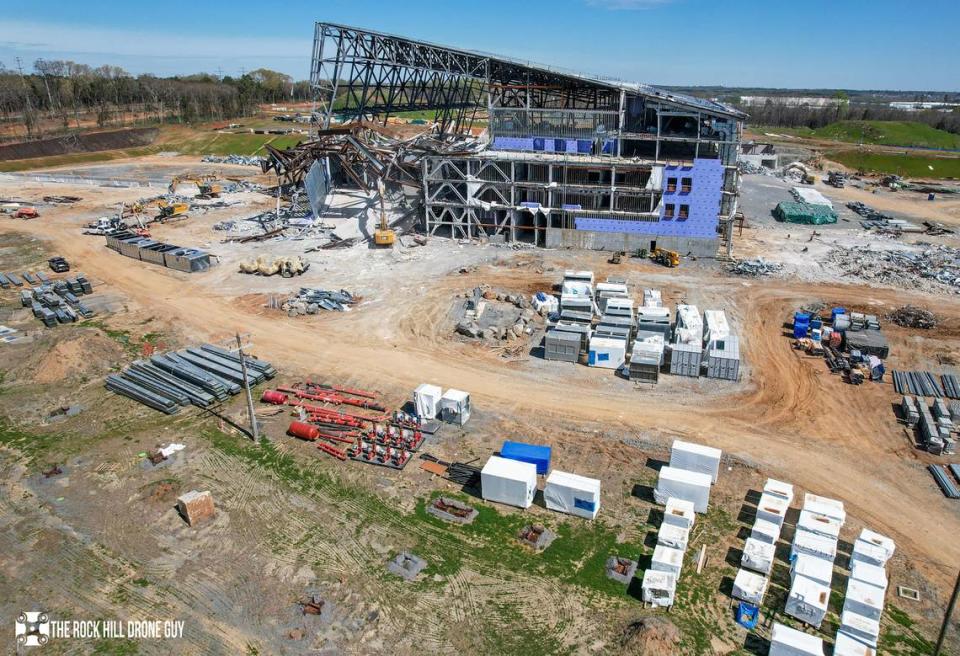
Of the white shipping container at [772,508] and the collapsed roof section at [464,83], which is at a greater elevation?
the collapsed roof section at [464,83]

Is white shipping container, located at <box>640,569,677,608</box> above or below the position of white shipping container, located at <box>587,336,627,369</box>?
below

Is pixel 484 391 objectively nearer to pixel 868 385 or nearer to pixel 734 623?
pixel 734 623

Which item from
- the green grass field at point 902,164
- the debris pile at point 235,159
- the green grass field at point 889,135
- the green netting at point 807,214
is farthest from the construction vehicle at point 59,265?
the green grass field at point 889,135

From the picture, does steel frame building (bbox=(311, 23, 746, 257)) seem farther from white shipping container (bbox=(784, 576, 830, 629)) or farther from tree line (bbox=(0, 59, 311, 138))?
tree line (bbox=(0, 59, 311, 138))

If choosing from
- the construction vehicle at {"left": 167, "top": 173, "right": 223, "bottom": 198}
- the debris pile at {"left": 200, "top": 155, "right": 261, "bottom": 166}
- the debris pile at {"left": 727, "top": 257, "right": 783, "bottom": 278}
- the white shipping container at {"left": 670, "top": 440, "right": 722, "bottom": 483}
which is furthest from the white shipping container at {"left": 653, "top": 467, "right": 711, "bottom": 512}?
the debris pile at {"left": 200, "top": 155, "right": 261, "bottom": 166}

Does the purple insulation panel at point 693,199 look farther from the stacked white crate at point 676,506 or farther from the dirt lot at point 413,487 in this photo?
the stacked white crate at point 676,506

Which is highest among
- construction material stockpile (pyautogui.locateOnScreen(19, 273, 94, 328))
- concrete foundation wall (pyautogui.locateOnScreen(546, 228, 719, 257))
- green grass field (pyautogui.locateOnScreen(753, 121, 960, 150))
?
green grass field (pyautogui.locateOnScreen(753, 121, 960, 150))

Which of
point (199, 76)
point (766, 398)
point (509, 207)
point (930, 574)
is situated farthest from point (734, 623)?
point (199, 76)

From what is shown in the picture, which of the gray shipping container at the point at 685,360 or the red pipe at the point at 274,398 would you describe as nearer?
the red pipe at the point at 274,398
